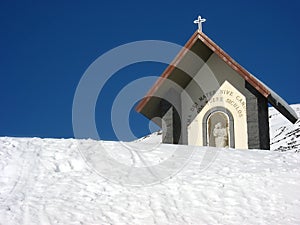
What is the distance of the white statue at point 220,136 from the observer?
1541 centimetres

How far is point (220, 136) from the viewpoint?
15.5m

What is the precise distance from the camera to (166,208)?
7.17m

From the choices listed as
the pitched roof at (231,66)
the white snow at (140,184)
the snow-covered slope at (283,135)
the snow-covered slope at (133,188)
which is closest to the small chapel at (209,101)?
the pitched roof at (231,66)

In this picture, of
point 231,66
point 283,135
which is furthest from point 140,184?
point 283,135

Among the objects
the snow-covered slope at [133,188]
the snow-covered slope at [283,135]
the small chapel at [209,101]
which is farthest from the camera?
the snow-covered slope at [283,135]

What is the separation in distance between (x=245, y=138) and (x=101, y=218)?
8.82 meters

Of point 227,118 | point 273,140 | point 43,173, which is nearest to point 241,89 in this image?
point 227,118

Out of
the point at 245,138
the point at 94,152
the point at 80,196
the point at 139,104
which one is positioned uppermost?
the point at 139,104

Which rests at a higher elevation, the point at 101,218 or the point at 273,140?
the point at 273,140

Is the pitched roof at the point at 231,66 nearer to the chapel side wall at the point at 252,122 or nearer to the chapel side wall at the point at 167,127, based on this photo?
the chapel side wall at the point at 252,122

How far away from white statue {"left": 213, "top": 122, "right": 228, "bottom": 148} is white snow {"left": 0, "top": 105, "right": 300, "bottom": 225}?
4.67 meters

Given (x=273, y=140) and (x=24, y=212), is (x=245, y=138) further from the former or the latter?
(x=273, y=140)

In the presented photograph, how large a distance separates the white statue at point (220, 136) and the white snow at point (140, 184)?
467 cm

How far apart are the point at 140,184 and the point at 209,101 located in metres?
8.11
